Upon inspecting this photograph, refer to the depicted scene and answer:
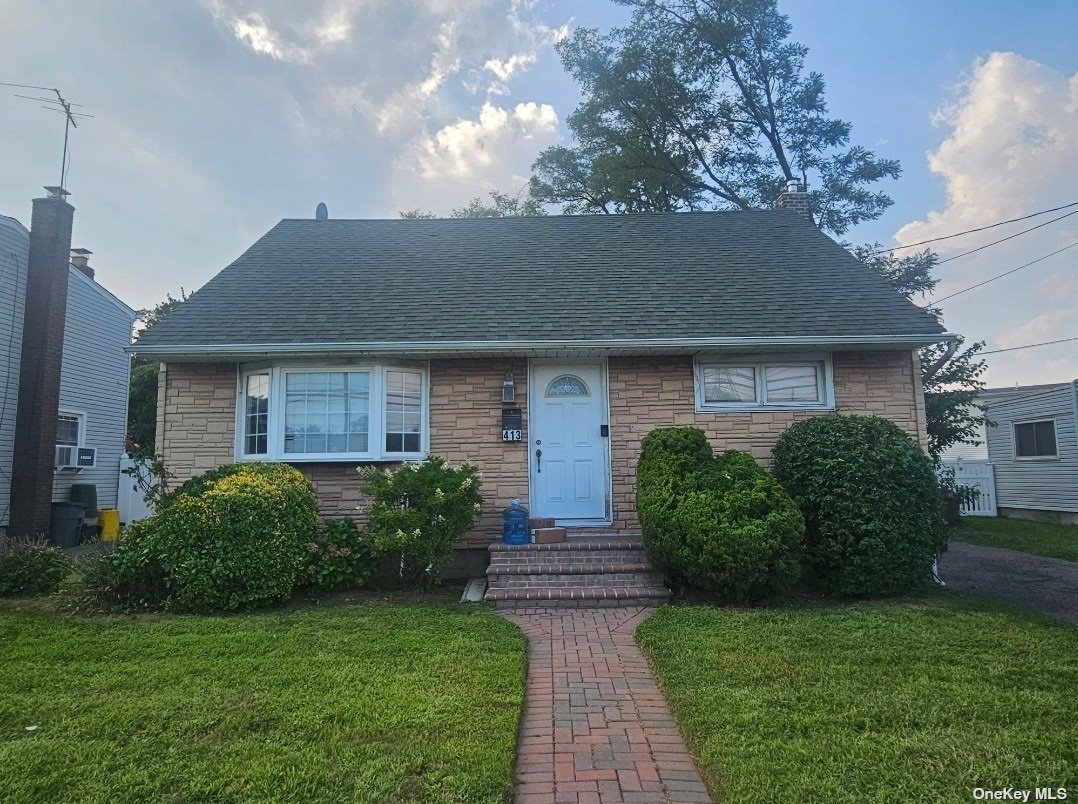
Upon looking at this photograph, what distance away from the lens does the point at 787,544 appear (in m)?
5.98

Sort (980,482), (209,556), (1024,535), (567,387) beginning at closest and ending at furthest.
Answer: (209,556), (567,387), (1024,535), (980,482)

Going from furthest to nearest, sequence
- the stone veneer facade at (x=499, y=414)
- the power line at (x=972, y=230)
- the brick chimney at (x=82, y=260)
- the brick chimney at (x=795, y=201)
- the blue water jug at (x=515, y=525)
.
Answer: the brick chimney at (x=82, y=260)
the power line at (x=972, y=230)
the brick chimney at (x=795, y=201)
the stone veneer facade at (x=499, y=414)
the blue water jug at (x=515, y=525)

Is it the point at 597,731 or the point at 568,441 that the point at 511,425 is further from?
the point at 597,731

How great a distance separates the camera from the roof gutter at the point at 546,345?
7.73m

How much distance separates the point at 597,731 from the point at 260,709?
6.57 ft

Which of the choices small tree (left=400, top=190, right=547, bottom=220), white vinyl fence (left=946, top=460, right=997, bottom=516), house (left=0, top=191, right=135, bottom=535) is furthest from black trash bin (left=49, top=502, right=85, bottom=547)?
white vinyl fence (left=946, top=460, right=997, bottom=516)

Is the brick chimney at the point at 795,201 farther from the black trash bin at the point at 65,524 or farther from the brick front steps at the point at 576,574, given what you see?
the black trash bin at the point at 65,524

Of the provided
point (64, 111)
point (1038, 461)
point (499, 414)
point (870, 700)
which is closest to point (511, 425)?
point (499, 414)

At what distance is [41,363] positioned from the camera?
11.9m

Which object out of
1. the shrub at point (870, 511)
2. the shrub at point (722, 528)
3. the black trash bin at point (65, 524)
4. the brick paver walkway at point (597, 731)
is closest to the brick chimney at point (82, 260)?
the black trash bin at point (65, 524)

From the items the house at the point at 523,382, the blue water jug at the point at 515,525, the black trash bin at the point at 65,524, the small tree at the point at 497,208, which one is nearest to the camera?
the blue water jug at the point at 515,525

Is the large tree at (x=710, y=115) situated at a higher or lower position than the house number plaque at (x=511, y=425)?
higher

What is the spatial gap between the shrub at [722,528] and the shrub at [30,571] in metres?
6.90

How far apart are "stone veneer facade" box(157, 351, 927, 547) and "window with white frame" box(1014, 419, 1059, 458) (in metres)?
9.67
